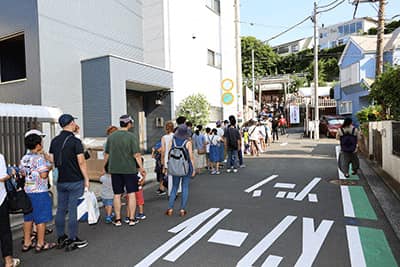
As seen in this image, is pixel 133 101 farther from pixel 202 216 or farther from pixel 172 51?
pixel 202 216

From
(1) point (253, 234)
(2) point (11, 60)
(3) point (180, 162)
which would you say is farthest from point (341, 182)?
(2) point (11, 60)

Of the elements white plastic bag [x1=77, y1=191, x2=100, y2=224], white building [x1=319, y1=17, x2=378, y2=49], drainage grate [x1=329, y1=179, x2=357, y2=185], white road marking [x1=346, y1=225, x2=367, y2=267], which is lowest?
white road marking [x1=346, y1=225, x2=367, y2=267]

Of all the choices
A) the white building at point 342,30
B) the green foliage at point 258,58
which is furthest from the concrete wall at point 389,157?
the white building at point 342,30

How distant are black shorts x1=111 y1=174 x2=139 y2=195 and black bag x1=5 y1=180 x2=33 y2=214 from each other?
130 cm

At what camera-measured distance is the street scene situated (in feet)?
12.5

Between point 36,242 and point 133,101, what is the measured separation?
946 centimetres

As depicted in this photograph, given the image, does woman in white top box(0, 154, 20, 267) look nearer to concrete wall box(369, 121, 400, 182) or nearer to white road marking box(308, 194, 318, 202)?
white road marking box(308, 194, 318, 202)

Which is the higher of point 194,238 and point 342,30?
point 342,30

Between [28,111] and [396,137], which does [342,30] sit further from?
[28,111]

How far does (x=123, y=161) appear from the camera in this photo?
455cm

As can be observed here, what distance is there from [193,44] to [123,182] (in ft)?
39.4

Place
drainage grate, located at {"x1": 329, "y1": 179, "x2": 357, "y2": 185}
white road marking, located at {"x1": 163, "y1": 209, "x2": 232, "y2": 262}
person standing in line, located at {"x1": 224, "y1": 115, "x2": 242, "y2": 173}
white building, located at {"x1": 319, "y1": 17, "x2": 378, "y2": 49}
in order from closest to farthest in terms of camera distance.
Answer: white road marking, located at {"x1": 163, "y1": 209, "x2": 232, "y2": 262} → drainage grate, located at {"x1": 329, "y1": 179, "x2": 357, "y2": 185} → person standing in line, located at {"x1": 224, "y1": 115, "x2": 242, "y2": 173} → white building, located at {"x1": 319, "y1": 17, "x2": 378, "y2": 49}

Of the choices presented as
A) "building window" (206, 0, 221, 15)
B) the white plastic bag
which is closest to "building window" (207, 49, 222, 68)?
"building window" (206, 0, 221, 15)

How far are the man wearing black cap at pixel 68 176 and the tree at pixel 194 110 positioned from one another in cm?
949
